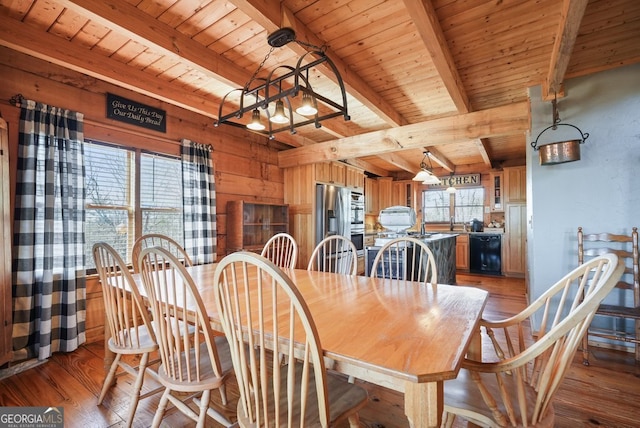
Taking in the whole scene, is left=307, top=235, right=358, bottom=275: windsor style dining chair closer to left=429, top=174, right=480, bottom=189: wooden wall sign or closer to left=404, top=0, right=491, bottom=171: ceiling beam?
left=404, top=0, right=491, bottom=171: ceiling beam

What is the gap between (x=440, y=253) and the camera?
3.91 m

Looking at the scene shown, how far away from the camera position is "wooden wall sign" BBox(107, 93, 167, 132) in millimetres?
2887

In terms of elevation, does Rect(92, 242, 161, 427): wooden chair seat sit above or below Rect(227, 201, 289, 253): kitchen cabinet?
below

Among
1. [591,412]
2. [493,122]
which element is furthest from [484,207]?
[591,412]

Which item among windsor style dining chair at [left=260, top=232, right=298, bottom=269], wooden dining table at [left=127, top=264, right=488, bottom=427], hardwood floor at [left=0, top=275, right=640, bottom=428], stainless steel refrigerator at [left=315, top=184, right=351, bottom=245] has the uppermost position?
stainless steel refrigerator at [left=315, top=184, right=351, bottom=245]

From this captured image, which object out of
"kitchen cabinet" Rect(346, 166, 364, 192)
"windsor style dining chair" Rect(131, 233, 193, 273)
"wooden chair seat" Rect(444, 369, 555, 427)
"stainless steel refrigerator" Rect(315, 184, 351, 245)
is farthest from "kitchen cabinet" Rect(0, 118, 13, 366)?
"kitchen cabinet" Rect(346, 166, 364, 192)

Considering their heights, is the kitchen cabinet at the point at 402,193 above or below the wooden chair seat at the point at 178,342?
above

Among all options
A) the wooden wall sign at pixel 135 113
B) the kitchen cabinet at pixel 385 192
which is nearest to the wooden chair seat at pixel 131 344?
the wooden wall sign at pixel 135 113

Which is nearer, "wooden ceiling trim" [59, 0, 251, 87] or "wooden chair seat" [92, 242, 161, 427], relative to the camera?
"wooden chair seat" [92, 242, 161, 427]

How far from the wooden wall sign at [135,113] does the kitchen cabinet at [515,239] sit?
20.4 feet

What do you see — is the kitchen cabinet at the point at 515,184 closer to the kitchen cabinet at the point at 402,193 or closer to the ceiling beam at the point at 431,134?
the kitchen cabinet at the point at 402,193

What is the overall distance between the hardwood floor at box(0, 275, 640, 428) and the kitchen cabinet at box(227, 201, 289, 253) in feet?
6.03

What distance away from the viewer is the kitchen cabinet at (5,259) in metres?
2.03

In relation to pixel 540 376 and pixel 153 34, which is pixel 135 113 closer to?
pixel 153 34
